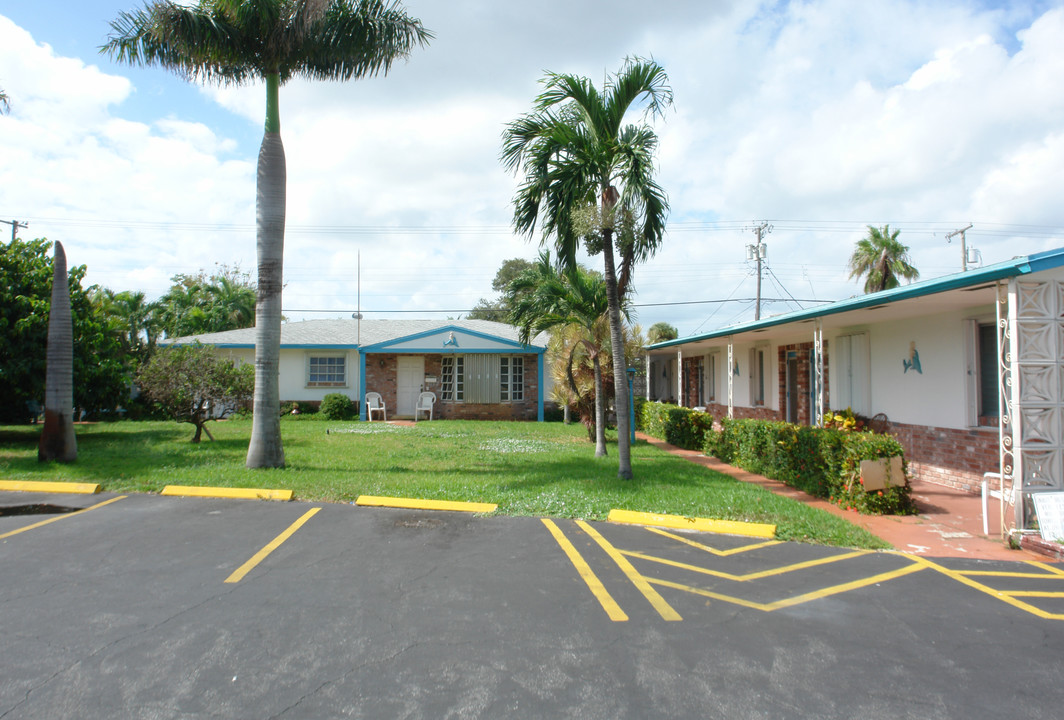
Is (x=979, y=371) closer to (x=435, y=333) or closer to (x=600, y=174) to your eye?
(x=600, y=174)

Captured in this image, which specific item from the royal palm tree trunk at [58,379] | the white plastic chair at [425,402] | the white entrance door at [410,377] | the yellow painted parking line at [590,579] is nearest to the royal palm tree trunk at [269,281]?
the royal palm tree trunk at [58,379]

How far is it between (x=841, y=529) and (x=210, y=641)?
6.21 metres

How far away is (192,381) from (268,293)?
171 inches

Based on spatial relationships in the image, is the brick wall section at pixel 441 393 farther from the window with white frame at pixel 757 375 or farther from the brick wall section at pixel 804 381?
Result: the brick wall section at pixel 804 381

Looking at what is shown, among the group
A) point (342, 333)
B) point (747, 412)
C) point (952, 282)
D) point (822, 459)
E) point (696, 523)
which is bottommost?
point (696, 523)

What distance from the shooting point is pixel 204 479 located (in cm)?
947

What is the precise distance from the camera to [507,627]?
14.0 feet

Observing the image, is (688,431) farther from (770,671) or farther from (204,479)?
(770,671)

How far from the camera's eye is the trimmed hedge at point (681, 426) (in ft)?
47.5

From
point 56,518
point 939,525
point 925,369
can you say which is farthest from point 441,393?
point 939,525

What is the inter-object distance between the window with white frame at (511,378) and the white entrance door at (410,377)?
2868 millimetres

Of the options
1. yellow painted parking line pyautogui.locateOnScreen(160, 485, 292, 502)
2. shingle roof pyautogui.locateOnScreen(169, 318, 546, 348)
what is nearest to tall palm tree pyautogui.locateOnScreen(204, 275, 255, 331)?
shingle roof pyautogui.locateOnScreen(169, 318, 546, 348)

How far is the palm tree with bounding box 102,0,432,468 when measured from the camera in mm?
9883

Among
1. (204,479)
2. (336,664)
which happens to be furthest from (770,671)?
(204,479)
